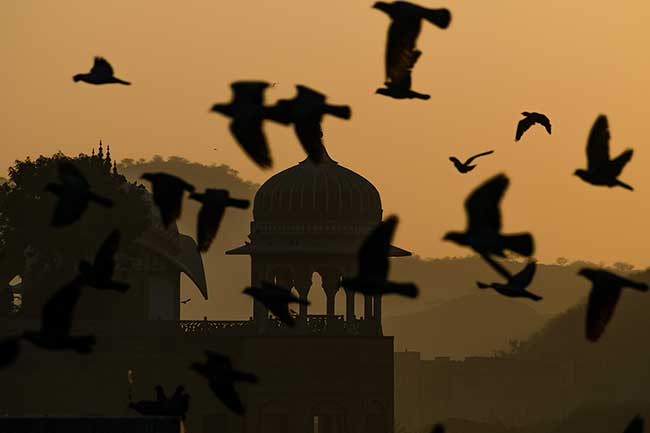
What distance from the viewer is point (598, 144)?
39.0 meters

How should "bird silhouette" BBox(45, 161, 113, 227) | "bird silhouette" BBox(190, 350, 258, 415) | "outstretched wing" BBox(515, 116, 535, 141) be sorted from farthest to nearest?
"outstretched wing" BBox(515, 116, 535, 141), "bird silhouette" BBox(190, 350, 258, 415), "bird silhouette" BBox(45, 161, 113, 227)

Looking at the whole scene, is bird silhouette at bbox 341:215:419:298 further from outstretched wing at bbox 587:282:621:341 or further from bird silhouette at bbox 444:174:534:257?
outstretched wing at bbox 587:282:621:341

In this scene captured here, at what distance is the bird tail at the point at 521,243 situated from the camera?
115ft

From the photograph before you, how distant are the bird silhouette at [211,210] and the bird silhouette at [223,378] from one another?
1.55 meters

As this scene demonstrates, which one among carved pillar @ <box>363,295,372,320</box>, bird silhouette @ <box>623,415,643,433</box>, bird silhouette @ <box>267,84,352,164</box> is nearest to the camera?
bird silhouette @ <box>267,84,352,164</box>

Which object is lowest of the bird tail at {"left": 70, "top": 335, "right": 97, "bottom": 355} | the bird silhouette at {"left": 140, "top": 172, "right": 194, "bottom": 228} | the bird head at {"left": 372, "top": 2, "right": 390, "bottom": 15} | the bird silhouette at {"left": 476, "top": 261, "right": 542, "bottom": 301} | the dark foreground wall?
the bird tail at {"left": 70, "top": 335, "right": 97, "bottom": 355}

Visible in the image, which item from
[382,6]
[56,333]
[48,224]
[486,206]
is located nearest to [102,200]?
[56,333]

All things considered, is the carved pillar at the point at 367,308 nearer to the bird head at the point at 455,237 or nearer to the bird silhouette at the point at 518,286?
the bird silhouette at the point at 518,286

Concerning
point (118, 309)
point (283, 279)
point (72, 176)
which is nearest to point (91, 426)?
point (72, 176)

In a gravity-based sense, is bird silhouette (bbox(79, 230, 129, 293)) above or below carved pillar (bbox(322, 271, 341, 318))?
below

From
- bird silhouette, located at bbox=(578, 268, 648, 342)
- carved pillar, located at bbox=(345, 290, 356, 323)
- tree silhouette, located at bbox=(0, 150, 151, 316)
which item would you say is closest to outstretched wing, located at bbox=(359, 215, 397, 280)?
bird silhouette, located at bbox=(578, 268, 648, 342)

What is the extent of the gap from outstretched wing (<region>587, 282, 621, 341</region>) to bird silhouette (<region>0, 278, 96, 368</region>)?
19.4 ft

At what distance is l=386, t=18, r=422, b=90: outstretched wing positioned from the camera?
121 feet

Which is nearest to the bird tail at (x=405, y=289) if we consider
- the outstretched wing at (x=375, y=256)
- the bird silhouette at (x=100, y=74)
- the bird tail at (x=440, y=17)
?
the outstretched wing at (x=375, y=256)
